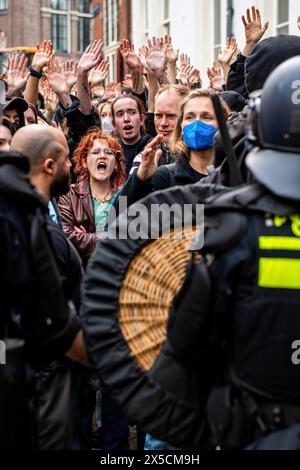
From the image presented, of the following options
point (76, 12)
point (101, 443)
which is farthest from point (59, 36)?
point (101, 443)

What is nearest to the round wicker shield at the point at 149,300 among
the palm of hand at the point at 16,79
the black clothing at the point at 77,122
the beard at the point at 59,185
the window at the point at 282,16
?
the beard at the point at 59,185

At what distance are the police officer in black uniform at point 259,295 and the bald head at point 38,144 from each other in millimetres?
1162

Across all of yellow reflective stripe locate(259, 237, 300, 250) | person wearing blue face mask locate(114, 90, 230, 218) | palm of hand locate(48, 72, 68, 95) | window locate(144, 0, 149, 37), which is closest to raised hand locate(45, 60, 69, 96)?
palm of hand locate(48, 72, 68, 95)

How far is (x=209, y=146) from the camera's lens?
495 cm

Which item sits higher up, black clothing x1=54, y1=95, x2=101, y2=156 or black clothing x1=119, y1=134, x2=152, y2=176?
black clothing x1=54, y1=95, x2=101, y2=156

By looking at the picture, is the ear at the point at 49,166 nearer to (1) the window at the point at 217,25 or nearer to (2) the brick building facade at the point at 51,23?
(1) the window at the point at 217,25

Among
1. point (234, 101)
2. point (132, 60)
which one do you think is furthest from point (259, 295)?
point (132, 60)

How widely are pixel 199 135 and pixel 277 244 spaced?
2179mm

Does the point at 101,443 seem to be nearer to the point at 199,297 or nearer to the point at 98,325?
the point at 98,325

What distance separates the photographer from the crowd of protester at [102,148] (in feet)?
12.5

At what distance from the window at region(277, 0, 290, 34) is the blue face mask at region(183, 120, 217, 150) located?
12.2 meters

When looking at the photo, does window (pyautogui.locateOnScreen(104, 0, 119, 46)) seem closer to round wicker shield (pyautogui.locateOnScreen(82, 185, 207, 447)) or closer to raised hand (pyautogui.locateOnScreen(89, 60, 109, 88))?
raised hand (pyautogui.locateOnScreen(89, 60, 109, 88))

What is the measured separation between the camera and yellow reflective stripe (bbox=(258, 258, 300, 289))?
2.81m

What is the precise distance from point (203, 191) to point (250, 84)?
148 centimetres
